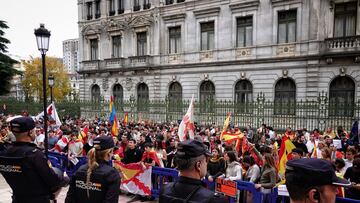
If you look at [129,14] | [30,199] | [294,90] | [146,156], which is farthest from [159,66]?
[30,199]

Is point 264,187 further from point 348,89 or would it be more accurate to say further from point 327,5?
point 327,5

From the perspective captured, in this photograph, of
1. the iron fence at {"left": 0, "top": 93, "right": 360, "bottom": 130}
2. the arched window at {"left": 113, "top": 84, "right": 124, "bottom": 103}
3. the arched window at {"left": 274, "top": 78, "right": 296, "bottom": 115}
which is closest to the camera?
the iron fence at {"left": 0, "top": 93, "right": 360, "bottom": 130}

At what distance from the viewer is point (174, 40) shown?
3039 cm

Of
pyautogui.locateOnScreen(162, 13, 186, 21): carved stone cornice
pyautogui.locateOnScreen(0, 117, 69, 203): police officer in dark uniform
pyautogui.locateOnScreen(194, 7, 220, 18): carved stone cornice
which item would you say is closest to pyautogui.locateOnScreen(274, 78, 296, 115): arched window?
pyautogui.locateOnScreen(194, 7, 220, 18): carved stone cornice

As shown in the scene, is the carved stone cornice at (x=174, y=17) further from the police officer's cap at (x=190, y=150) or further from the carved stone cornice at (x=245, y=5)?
the police officer's cap at (x=190, y=150)

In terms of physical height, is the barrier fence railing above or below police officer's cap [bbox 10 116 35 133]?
below

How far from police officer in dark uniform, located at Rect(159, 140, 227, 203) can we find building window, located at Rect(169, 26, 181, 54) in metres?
27.9

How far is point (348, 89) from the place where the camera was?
2144 cm

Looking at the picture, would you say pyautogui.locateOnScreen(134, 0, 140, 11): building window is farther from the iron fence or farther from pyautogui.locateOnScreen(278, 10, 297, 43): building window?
pyautogui.locateOnScreen(278, 10, 297, 43): building window

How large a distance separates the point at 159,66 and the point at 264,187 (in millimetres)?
25219

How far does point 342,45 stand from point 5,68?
123 feet

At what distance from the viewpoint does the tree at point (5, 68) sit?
36.8 m

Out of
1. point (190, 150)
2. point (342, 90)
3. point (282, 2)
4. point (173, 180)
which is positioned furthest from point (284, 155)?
A: point (282, 2)

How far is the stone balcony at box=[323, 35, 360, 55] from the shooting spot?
66.8ft
